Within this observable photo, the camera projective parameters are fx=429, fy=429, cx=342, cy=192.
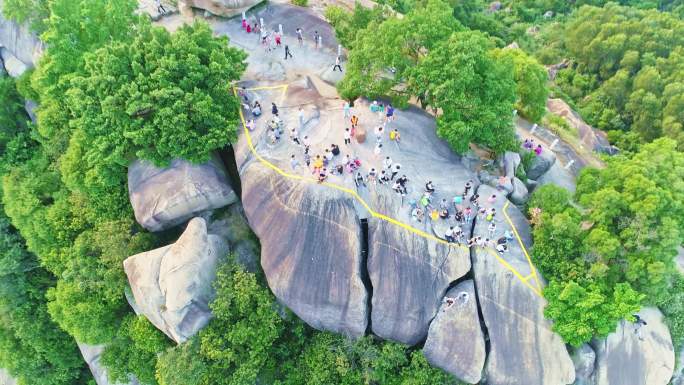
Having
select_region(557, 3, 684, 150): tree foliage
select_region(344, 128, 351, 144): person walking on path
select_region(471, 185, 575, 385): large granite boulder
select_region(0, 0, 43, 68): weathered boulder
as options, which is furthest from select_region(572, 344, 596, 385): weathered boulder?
select_region(0, 0, 43, 68): weathered boulder

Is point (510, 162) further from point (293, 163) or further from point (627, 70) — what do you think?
point (627, 70)

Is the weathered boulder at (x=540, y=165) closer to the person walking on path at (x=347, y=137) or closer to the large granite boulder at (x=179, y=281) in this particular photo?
the person walking on path at (x=347, y=137)

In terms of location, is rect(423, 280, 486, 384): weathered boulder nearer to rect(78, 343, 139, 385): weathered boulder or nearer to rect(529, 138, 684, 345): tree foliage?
rect(529, 138, 684, 345): tree foliage

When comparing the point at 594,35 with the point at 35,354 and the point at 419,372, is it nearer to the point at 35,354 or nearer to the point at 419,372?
the point at 419,372

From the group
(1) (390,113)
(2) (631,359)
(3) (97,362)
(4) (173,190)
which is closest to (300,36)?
(1) (390,113)

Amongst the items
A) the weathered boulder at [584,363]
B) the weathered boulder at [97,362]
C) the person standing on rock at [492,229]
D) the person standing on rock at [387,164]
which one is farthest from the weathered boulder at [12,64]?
the weathered boulder at [584,363]

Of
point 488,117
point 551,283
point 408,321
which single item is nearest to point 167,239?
point 408,321

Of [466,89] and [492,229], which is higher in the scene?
[466,89]
